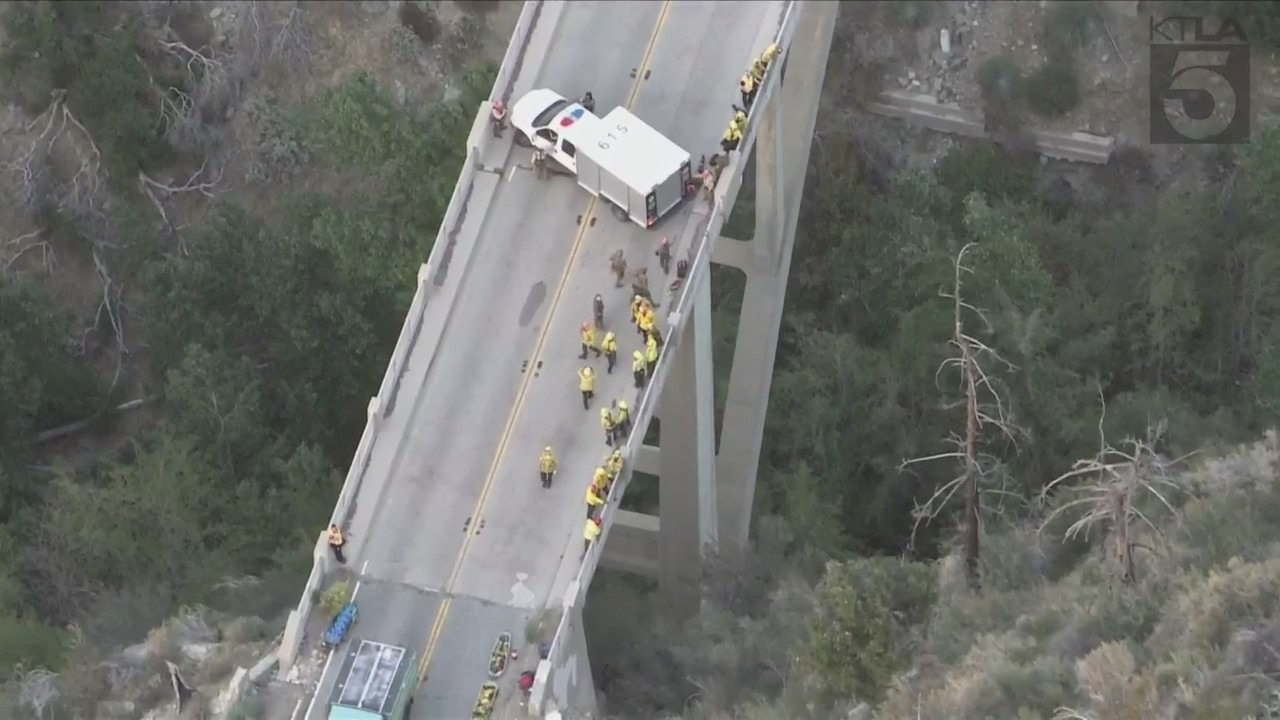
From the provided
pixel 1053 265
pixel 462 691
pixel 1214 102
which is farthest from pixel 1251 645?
pixel 1214 102

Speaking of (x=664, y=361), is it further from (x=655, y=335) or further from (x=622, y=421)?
(x=622, y=421)

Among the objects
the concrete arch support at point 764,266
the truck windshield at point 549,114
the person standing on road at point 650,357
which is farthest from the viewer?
the concrete arch support at point 764,266

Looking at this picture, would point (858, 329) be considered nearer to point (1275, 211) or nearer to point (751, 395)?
point (751, 395)

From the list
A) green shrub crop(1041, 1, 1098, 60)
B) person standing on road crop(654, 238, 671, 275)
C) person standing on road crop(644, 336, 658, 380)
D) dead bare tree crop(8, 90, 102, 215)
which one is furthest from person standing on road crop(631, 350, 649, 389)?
green shrub crop(1041, 1, 1098, 60)

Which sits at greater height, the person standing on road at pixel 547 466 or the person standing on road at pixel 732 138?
the person standing on road at pixel 732 138

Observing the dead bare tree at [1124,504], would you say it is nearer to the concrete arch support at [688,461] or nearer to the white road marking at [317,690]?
the concrete arch support at [688,461]

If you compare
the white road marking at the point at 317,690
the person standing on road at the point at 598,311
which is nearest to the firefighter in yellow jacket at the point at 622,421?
the person standing on road at the point at 598,311

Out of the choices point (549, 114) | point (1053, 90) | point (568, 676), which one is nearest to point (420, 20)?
point (549, 114)
